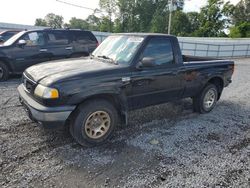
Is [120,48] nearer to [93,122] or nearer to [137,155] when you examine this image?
[93,122]

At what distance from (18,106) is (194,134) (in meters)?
4.11

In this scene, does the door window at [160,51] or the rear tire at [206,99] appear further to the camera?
the rear tire at [206,99]

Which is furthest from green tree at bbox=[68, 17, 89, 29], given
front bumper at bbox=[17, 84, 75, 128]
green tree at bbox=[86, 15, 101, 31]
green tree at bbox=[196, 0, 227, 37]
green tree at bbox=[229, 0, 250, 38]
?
front bumper at bbox=[17, 84, 75, 128]

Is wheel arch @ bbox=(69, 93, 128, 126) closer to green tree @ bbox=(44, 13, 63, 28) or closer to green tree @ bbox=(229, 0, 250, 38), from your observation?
green tree @ bbox=(229, 0, 250, 38)

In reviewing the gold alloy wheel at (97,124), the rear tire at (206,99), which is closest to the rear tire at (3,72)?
the gold alloy wheel at (97,124)

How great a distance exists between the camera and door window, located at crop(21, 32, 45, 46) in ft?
25.0

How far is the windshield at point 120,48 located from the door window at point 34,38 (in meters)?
4.22

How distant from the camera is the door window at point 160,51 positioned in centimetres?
397

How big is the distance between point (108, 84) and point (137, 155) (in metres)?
1.22

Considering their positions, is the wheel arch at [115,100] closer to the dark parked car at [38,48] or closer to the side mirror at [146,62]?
the side mirror at [146,62]

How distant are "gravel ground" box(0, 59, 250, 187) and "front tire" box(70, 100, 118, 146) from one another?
165mm

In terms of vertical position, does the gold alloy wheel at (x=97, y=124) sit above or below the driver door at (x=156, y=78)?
below

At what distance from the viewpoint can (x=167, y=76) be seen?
4.25 meters

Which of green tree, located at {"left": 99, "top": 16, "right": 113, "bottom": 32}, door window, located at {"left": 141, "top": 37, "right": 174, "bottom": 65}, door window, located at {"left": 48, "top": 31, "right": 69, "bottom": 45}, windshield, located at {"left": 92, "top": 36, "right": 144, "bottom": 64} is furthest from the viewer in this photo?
green tree, located at {"left": 99, "top": 16, "right": 113, "bottom": 32}
